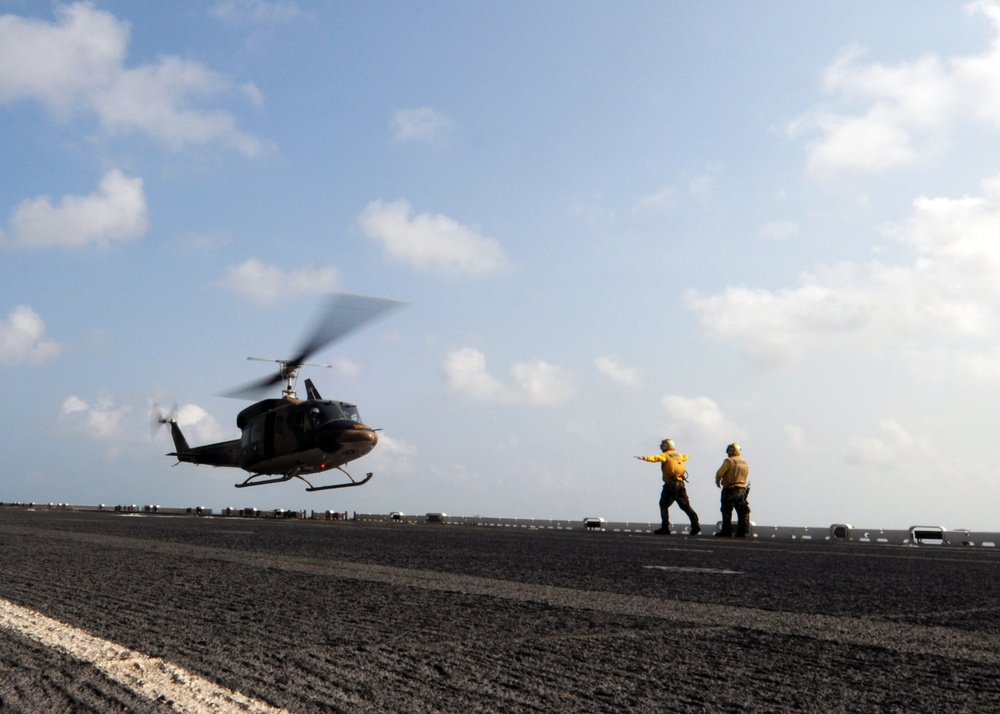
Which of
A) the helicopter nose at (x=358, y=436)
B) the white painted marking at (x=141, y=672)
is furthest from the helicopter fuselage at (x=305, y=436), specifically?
the white painted marking at (x=141, y=672)

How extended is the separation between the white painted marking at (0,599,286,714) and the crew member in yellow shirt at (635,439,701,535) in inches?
528

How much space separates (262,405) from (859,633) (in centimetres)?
2793

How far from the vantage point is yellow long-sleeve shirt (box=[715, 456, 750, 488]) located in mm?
14672

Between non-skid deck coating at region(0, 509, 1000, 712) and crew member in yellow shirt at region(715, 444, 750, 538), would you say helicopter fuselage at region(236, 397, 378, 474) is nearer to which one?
crew member in yellow shirt at region(715, 444, 750, 538)

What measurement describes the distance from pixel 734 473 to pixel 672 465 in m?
1.62

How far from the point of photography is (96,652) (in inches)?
111

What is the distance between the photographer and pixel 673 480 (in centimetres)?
1611

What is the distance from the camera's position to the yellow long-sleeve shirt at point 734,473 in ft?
48.1

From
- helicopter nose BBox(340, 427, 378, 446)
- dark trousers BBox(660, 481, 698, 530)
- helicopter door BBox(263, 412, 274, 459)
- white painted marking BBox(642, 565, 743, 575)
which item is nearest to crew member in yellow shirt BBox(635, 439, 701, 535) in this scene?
dark trousers BBox(660, 481, 698, 530)

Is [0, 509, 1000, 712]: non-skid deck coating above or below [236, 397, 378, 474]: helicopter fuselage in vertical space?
below

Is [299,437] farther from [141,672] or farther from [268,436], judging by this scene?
[141,672]

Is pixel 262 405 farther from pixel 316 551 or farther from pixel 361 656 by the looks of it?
pixel 361 656

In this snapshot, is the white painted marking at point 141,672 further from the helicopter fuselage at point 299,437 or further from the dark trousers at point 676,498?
the helicopter fuselage at point 299,437

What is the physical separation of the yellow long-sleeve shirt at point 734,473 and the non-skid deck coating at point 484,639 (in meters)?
8.34
